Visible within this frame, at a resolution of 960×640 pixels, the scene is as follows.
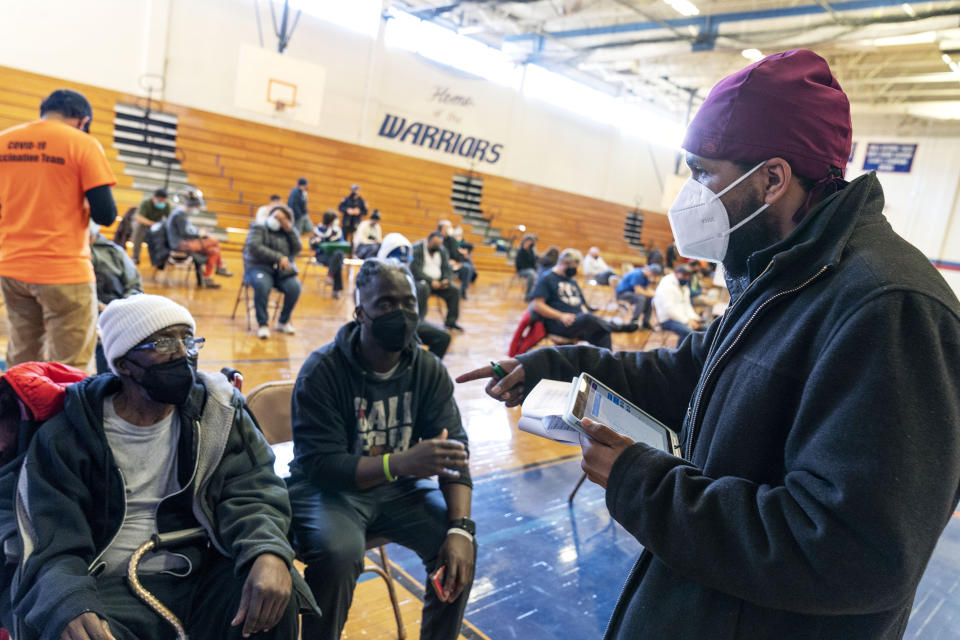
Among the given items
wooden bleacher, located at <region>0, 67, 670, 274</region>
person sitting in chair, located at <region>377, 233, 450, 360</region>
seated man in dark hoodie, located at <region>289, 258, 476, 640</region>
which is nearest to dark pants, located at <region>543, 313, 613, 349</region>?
person sitting in chair, located at <region>377, 233, 450, 360</region>

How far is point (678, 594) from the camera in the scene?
1.00 metres

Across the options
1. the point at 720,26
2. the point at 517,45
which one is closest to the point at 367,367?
the point at 720,26

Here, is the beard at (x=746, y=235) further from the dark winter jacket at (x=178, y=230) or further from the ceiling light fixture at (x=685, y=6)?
the ceiling light fixture at (x=685, y=6)

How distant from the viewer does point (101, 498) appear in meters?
1.68

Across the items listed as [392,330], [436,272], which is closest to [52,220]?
[392,330]

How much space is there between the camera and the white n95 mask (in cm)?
114

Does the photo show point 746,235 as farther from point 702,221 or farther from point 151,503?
point 151,503

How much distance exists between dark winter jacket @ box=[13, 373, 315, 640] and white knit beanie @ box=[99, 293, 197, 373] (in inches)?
4.2

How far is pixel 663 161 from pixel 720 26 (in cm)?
1036

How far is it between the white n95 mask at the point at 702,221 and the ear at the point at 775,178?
0.02 metres

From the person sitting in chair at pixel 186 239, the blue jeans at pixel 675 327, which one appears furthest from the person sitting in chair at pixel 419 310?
the blue jeans at pixel 675 327

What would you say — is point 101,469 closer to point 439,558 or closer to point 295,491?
point 295,491

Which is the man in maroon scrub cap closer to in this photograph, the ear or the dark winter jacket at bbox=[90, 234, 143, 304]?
the ear

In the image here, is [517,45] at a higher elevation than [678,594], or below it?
higher
